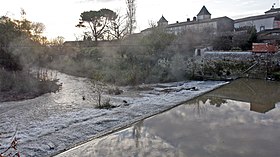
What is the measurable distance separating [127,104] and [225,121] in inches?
158

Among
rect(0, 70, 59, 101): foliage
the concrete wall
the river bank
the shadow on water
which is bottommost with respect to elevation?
the shadow on water

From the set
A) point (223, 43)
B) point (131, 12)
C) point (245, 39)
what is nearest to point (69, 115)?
point (223, 43)

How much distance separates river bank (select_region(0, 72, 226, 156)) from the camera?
625cm

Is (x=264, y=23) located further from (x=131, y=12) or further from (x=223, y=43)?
(x=131, y=12)

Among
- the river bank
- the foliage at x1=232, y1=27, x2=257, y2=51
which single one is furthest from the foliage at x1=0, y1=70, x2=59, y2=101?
the foliage at x1=232, y1=27, x2=257, y2=51

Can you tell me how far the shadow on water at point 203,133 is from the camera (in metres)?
5.46

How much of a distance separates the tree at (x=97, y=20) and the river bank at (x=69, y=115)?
18.2 metres

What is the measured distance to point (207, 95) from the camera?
11164 mm

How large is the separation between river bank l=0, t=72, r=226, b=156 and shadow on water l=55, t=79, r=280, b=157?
0.50m

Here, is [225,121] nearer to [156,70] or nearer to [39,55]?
[156,70]

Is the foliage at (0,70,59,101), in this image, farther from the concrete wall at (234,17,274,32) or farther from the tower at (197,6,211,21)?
the tower at (197,6,211,21)

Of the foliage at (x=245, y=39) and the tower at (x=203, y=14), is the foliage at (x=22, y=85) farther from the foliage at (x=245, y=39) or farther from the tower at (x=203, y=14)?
the tower at (x=203, y=14)

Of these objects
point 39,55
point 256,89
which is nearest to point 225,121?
point 256,89

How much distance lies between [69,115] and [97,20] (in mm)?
23687
